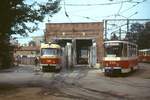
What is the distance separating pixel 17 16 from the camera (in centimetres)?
2752

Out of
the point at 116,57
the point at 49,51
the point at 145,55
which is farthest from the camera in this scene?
the point at 145,55

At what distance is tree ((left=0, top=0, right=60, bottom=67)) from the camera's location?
2630cm

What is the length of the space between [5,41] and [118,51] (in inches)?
565

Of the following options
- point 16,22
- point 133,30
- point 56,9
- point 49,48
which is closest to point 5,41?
point 16,22

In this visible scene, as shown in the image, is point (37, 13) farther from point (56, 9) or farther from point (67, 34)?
point (67, 34)

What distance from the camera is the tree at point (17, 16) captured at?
26.3 metres

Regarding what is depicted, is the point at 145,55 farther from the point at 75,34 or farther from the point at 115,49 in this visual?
the point at 115,49

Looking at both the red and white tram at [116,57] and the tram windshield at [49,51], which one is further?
the tram windshield at [49,51]

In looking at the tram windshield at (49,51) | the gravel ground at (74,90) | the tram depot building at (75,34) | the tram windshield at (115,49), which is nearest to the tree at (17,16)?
the gravel ground at (74,90)

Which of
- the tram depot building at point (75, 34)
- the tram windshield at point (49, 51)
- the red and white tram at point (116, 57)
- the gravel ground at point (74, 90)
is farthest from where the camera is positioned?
the tram depot building at point (75, 34)

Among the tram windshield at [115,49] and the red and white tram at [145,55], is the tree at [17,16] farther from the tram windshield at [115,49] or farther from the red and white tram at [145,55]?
the red and white tram at [145,55]

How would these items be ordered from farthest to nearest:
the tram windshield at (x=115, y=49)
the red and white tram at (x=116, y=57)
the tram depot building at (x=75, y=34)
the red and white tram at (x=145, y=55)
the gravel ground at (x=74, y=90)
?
1. the red and white tram at (x=145, y=55)
2. the tram depot building at (x=75, y=34)
3. the tram windshield at (x=115, y=49)
4. the red and white tram at (x=116, y=57)
5. the gravel ground at (x=74, y=90)

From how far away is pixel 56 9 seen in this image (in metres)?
29.7

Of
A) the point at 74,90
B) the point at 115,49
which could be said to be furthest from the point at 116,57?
the point at 74,90
